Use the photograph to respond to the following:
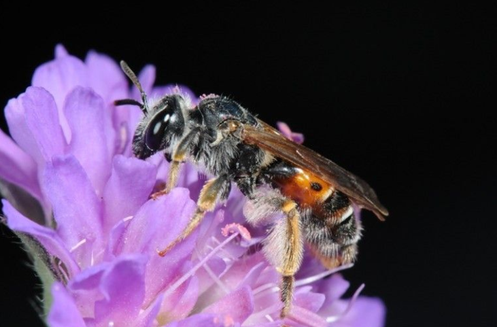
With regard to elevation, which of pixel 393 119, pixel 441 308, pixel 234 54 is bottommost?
pixel 441 308

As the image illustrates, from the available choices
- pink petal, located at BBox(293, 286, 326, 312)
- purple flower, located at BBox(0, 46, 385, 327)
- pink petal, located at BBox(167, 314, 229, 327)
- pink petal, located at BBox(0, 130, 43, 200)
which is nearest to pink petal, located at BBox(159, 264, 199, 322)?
purple flower, located at BBox(0, 46, 385, 327)

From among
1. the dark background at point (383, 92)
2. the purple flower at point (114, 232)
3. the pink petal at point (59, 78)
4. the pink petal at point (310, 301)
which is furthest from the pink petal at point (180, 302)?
the dark background at point (383, 92)

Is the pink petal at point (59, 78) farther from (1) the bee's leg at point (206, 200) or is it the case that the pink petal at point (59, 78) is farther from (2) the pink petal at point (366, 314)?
(2) the pink petal at point (366, 314)

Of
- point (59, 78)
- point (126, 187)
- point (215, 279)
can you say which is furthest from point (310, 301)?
point (59, 78)

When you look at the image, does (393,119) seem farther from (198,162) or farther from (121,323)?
(121,323)

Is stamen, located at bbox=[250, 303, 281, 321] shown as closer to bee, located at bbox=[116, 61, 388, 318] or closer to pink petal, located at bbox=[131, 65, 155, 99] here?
bee, located at bbox=[116, 61, 388, 318]

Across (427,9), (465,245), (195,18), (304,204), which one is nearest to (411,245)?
(465,245)

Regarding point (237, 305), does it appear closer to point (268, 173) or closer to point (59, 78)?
point (268, 173)
